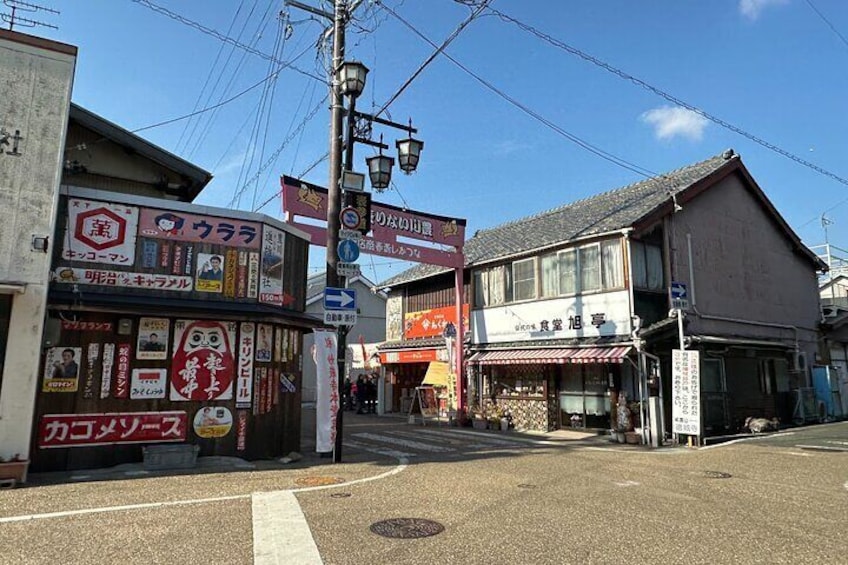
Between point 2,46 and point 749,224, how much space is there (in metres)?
21.9

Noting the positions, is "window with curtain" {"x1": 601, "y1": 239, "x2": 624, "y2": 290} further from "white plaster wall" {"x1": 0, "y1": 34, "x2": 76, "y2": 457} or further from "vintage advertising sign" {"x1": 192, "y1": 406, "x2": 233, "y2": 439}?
"white plaster wall" {"x1": 0, "y1": 34, "x2": 76, "y2": 457}

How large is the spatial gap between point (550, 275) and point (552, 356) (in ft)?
10.1

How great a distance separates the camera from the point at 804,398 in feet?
64.3

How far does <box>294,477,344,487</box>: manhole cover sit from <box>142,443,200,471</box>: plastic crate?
2.30m

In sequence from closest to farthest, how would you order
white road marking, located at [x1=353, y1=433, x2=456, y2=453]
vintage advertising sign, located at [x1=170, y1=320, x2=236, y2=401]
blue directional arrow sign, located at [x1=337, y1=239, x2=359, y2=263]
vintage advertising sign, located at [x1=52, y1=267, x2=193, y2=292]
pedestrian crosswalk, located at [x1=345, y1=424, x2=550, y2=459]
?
vintage advertising sign, located at [x1=52, y1=267, x2=193, y2=292], vintage advertising sign, located at [x1=170, y1=320, x2=236, y2=401], blue directional arrow sign, located at [x1=337, y1=239, x2=359, y2=263], pedestrian crosswalk, located at [x1=345, y1=424, x2=550, y2=459], white road marking, located at [x1=353, y1=433, x2=456, y2=453]

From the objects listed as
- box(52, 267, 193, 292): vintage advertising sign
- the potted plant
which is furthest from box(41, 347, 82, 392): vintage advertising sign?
the potted plant

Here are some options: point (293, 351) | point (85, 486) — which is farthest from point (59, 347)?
point (293, 351)

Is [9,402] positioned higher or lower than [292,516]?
higher

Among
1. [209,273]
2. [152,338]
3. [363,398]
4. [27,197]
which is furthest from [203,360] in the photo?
[363,398]

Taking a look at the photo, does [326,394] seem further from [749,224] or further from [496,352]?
[749,224]

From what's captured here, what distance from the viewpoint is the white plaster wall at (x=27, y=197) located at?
28.6 feet

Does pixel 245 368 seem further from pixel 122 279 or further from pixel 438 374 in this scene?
Result: pixel 438 374

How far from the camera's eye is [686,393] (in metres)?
14.6

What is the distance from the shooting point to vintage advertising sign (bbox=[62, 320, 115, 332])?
31.9 feet
